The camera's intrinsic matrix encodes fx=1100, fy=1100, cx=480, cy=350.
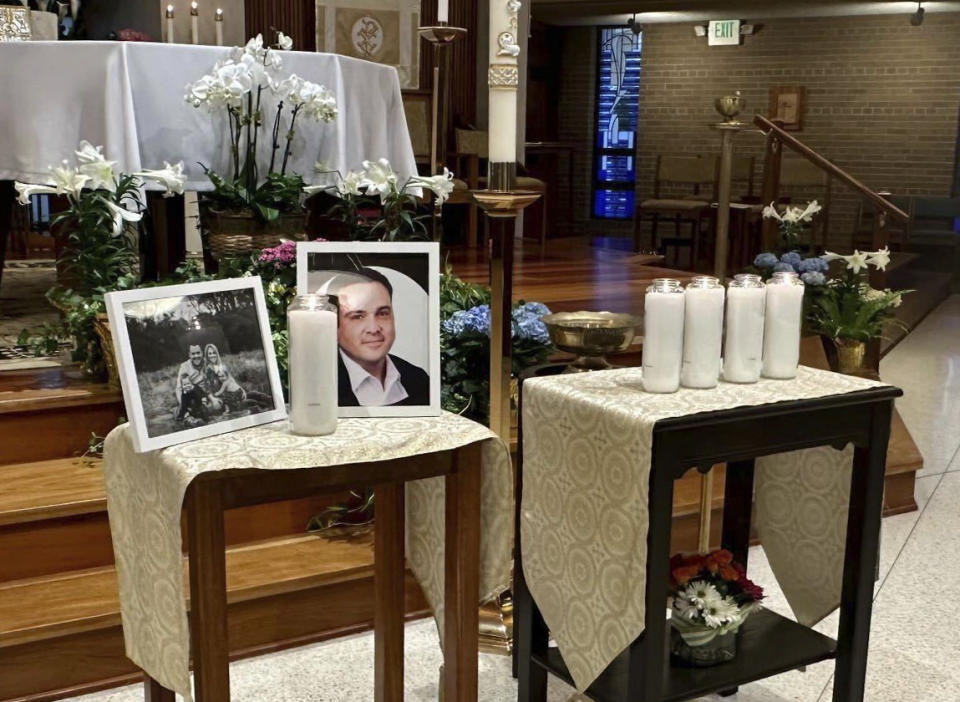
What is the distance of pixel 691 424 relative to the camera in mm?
1777

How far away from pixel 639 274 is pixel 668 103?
19.1ft

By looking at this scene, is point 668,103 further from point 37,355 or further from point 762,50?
point 37,355

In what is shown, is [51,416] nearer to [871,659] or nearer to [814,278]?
[871,659]

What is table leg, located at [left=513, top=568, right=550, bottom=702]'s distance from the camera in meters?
2.17

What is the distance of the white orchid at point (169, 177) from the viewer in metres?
2.99

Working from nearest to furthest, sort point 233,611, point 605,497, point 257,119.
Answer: point 605,497 < point 233,611 < point 257,119

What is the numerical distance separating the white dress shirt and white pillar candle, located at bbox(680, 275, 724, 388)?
1.70ft

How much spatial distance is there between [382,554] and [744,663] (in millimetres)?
710

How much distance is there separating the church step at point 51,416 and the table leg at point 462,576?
1.46 meters

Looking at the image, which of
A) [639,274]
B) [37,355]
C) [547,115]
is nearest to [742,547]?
[37,355]

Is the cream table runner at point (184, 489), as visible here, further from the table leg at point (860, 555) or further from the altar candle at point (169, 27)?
the altar candle at point (169, 27)

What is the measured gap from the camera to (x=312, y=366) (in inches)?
63.8

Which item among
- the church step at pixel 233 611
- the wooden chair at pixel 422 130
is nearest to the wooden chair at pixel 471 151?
the wooden chair at pixel 422 130

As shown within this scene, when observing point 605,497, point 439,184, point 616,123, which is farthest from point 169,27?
point 616,123
